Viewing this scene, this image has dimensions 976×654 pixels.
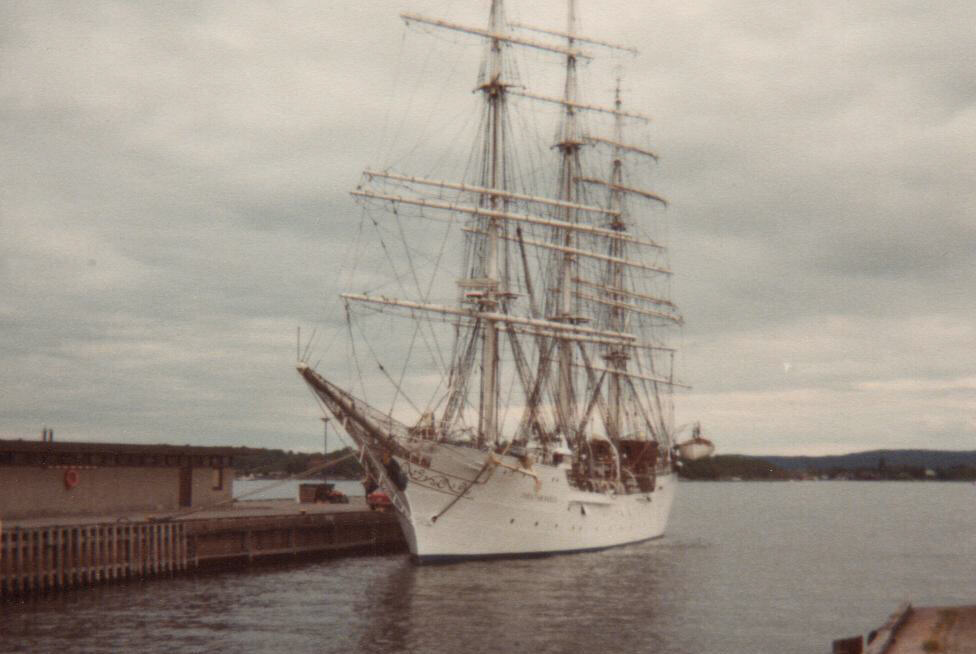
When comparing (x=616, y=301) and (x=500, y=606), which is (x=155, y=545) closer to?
(x=500, y=606)

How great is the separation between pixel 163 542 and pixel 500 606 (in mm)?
13770

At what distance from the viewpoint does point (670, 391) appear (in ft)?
247

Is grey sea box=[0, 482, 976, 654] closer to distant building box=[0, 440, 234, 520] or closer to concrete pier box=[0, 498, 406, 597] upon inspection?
concrete pier box=[0, 498, 406, 597]

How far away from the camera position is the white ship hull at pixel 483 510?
43.4 m

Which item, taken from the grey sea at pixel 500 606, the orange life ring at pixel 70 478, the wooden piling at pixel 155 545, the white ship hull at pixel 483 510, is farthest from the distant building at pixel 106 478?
the white ship hull at pixel 483 510

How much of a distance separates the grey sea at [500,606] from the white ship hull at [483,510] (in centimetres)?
93

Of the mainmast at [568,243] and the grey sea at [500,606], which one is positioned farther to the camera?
the mainmast at [568,243]

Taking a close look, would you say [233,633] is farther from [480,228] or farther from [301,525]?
[480,228]

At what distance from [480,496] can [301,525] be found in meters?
9.10

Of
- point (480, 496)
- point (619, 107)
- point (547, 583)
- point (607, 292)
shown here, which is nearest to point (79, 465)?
point (480, 496)

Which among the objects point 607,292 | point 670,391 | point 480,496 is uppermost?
point 607,292

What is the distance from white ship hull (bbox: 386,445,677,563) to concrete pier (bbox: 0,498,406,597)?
20.0 ft

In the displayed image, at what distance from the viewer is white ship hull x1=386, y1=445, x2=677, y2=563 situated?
43.4 metres

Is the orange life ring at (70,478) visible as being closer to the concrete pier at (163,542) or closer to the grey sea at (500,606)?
the concrete pier at (163,542)
